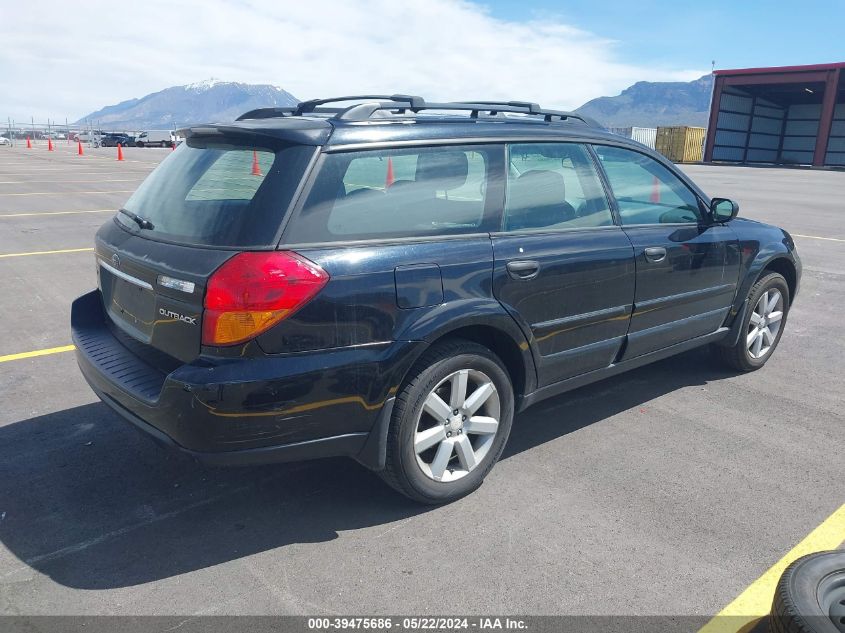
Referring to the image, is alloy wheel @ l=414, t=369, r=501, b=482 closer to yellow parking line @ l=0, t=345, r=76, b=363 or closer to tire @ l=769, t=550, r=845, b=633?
tire @ l=769, t=550, r=845, b=633

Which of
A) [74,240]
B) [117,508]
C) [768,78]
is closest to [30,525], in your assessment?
[117,508]

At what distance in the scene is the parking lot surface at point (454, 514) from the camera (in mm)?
2619

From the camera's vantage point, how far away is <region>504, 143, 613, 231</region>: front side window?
3.47 m

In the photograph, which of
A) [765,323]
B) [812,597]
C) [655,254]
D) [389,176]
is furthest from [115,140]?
[812,597]

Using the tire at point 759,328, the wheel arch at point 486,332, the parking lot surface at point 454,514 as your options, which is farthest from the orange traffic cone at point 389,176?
the tire at point 759,328

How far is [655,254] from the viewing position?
13.2ft

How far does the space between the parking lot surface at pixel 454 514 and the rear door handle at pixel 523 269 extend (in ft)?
3.31

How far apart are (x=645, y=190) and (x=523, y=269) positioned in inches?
54.0

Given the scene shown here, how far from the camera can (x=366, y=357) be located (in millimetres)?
2824

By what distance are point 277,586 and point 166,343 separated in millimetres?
1067

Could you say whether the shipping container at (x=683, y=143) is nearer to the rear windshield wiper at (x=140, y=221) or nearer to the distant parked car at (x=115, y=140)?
the distant parked car at (x=115, y=140)

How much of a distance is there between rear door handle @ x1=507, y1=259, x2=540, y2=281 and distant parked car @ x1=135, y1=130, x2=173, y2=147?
183ft

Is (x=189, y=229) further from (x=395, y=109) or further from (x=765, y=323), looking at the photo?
(x=765, y=323)

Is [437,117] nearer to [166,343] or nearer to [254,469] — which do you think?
[166,343]
